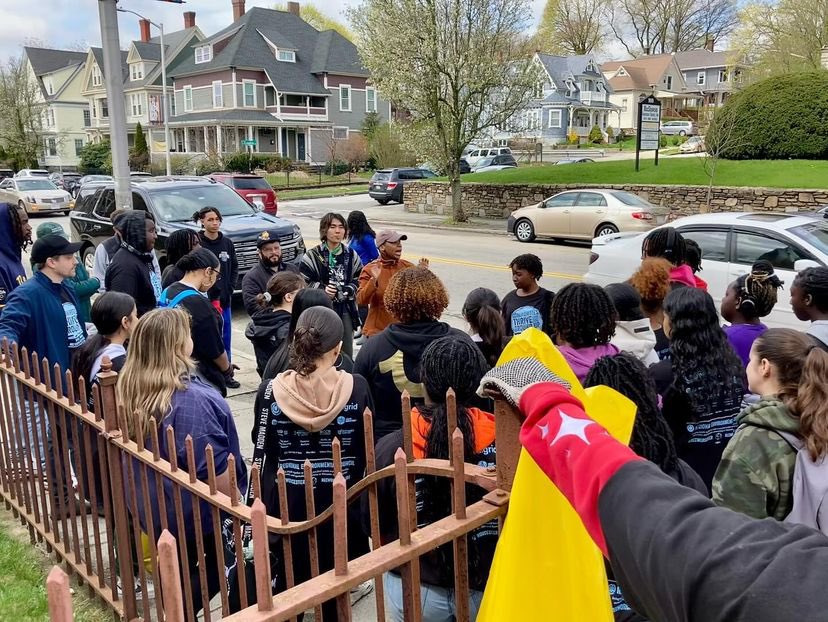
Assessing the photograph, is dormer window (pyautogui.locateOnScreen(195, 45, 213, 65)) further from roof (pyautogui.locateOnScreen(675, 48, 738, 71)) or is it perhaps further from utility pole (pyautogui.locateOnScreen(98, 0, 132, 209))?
roof (pyautogui.locateOnScreen(675, 48, 738, 71))

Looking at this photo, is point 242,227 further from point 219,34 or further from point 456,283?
point 219,34

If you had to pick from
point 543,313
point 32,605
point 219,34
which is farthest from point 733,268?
point 219,34

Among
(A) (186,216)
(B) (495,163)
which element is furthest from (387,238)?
(B) (495,163)

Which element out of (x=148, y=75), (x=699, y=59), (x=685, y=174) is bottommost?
(x=685, y=174)

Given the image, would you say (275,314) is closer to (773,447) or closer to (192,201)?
(773,447)

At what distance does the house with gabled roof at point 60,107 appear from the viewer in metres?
67.1

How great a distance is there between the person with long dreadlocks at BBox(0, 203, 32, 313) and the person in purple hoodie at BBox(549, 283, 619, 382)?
4565 mm

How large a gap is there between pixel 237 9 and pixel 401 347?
65265mm

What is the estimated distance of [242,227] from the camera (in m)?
11.3

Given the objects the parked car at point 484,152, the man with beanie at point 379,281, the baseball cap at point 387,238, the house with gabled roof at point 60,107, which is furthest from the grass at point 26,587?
the house with gabled roof at point 60,107

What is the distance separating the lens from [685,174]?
2231 centimetres

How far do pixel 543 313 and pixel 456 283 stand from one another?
7856mm

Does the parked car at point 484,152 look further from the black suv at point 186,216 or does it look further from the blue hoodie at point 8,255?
the blue hoodie at point 8,255

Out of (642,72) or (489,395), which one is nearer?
(489,395)
